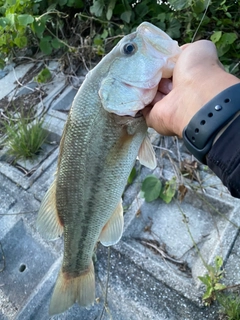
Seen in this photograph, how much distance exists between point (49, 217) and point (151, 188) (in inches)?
34.0

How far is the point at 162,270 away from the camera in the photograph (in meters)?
1.98

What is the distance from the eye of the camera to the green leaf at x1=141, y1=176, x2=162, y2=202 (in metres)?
2.28

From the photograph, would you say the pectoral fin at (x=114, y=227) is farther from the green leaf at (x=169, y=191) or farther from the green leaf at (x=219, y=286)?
the green leaf at (x=169, y=191)

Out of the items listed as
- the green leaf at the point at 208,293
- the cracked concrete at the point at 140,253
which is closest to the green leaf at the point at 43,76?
the cracked concrete at the point at 140,253

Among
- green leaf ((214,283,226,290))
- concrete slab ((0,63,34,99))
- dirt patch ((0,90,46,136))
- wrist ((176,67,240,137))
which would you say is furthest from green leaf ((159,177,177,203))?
concrete slab ((0,63,34,99))

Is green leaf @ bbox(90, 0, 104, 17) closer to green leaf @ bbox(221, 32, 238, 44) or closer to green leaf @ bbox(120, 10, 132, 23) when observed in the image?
green leaf @ bbox(120, 10, 132, 23)

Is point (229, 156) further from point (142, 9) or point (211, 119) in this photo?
point (142, 9)

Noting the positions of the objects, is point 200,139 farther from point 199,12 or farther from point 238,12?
point 238,12

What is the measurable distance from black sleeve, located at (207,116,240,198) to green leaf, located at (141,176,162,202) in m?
1.14

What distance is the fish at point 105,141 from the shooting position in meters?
1.40

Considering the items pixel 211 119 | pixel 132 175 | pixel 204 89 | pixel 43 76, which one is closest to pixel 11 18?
pixel 43 76

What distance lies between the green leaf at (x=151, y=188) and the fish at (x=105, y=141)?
0.66m

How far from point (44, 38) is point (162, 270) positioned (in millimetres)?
2549

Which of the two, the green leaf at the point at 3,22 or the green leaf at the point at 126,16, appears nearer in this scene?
the green leaf at the point at 126,16
